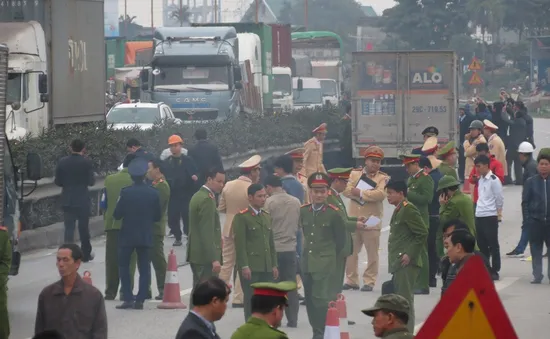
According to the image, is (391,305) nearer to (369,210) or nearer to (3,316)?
(3,316)

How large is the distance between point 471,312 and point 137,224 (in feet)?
32.0

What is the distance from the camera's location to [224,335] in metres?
13.6

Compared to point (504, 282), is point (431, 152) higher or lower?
higher

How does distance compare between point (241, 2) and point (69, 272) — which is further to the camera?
point (241, 2)

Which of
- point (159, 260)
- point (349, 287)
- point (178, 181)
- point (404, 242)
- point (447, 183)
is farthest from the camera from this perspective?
point (178, 181)

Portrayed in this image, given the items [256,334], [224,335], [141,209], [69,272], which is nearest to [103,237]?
[141,209]

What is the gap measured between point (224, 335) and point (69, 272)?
190 inches

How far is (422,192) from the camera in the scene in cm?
1569

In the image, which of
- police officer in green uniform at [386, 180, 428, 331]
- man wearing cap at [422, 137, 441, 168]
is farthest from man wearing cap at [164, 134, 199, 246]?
police officer in green uniform at [386, 180, 428, 331]

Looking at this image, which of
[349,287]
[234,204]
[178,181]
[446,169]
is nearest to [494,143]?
[178,181]

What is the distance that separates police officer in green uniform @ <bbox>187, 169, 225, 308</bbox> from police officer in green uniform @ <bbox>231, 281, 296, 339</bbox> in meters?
6.50

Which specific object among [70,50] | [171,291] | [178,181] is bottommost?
[171,291]

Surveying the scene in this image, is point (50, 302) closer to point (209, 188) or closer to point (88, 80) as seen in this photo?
point (209, 188)

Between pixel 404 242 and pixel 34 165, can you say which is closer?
pixel 404 242
